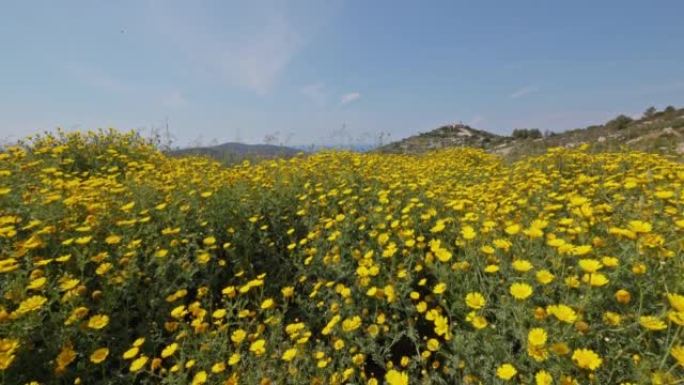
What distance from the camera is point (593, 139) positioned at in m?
12.0

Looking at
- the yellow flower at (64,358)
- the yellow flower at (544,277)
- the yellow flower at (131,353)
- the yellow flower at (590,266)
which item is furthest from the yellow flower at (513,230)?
the yellow flower at (64,358)

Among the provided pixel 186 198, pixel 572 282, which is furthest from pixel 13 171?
pixel 572 282

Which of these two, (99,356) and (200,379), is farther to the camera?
(99,356)

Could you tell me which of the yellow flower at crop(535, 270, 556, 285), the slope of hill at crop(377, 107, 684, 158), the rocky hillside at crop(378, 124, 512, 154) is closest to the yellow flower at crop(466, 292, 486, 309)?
the yellow flower at crop(535, 270, 556, 285)

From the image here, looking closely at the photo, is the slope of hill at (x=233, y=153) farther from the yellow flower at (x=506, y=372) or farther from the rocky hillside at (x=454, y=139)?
the rocky hillside at (x=454, y=139)

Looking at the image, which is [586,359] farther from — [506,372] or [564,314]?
[506,372]

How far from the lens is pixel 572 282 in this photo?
5.82 feet

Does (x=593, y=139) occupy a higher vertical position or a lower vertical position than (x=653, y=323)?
higher

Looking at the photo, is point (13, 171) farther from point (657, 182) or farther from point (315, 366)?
point (657, 182)

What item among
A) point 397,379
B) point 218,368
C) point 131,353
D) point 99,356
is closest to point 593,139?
point 397,379

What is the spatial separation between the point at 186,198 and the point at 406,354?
8.98 feet

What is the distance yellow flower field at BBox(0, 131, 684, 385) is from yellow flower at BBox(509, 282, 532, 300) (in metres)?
0.01

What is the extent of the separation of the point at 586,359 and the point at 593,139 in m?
12.9

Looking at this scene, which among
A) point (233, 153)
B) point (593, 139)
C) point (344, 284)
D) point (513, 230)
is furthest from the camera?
point (593, 139)
